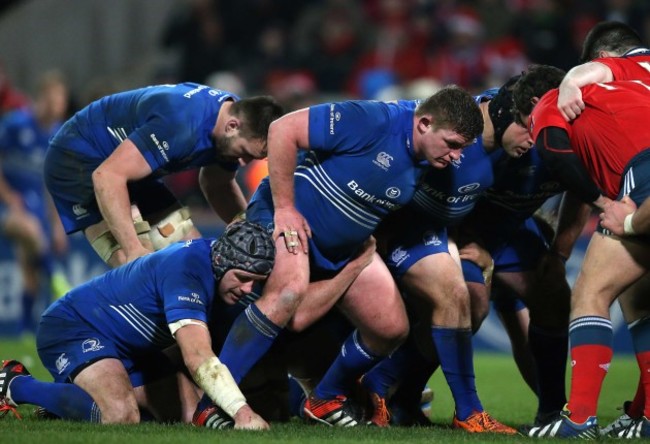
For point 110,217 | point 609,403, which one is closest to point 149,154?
point 110,217

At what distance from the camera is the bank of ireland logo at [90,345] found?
5835mm

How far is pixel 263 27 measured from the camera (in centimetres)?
1593

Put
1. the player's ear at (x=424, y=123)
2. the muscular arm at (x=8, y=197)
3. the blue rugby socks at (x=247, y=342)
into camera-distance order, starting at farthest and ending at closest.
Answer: the muscular arm at (x=8, y=197), the player's ear at (x=424, y=123), the blue rugby socks at (x=247, y=342)

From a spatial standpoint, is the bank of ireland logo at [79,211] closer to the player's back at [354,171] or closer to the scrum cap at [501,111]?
Result: the player's back at [354,171]

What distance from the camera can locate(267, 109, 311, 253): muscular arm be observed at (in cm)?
581

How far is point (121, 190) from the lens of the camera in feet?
21.9

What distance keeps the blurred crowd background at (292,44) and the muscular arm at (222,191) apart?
17.4 ft

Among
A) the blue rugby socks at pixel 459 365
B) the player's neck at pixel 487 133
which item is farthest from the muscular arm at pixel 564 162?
the blue rugby socks at pixel 459 365

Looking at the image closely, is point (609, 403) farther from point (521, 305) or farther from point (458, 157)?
point (458, 157)

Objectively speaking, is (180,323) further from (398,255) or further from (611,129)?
(611,129)

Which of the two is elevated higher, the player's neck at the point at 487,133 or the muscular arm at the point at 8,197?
the player's neck at the point at 487,133

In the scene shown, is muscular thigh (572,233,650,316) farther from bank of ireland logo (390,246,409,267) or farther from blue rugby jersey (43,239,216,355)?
blue rugby jersey (43,239,216,355)

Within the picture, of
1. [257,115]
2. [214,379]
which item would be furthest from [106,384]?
[257,115]

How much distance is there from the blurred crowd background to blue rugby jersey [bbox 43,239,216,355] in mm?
7086
